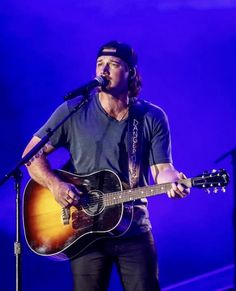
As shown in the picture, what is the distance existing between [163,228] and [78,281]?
1786 millimetres

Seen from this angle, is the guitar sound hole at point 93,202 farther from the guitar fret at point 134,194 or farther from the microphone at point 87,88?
the microphone at point 87,88

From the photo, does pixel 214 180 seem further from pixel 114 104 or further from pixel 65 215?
pixel 65 215

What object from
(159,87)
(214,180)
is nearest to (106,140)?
(214,180)

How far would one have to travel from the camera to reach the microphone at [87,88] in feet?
8.18

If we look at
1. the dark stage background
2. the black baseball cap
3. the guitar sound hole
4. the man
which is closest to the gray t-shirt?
the man

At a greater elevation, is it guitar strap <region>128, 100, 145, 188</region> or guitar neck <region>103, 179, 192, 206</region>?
guitar strap <region>128, 100, 145, 188</region>

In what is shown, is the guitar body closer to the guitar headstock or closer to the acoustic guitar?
the acoustic guitar

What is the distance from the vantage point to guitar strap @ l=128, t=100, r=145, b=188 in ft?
8.79

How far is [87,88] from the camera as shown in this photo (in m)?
2.52

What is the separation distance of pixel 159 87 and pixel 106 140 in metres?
1.65

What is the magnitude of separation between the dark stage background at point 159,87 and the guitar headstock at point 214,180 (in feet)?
5.28

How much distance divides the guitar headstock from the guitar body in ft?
1.19

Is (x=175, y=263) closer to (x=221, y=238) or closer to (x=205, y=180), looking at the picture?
(x=221, y=238)

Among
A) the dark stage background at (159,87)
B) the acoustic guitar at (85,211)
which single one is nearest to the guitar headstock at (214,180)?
the acoustic guitar at (85,211)
